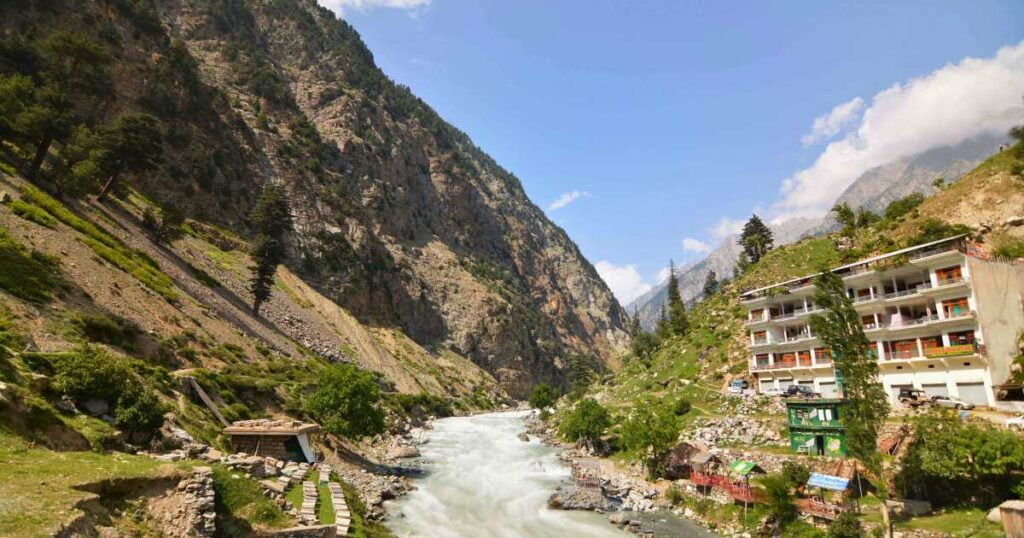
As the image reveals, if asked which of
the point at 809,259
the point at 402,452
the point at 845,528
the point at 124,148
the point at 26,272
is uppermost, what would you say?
the point at 124,148

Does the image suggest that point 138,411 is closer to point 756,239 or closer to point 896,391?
point 896,391

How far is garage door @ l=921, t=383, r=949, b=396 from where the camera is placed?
124 ft

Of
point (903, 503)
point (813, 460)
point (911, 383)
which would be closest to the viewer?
point (903, 503)

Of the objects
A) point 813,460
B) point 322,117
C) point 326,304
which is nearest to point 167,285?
point 326,304

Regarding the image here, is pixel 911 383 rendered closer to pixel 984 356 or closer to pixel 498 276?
pixel 984 356

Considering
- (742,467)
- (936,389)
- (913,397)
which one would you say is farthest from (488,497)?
(936,389)

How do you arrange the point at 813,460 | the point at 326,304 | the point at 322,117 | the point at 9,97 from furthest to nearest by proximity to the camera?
the point at 322,117 → the point at 326,304 → the point at 9,97 → the point at 813,460

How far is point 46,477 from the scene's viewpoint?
13.0 meters

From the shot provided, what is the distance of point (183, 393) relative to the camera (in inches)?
1242

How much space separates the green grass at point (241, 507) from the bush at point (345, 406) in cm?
2063

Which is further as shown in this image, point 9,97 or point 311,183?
point 311,183

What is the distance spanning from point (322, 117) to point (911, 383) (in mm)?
149871

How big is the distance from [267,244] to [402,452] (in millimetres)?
36981

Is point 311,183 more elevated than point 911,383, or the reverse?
point 311,183
